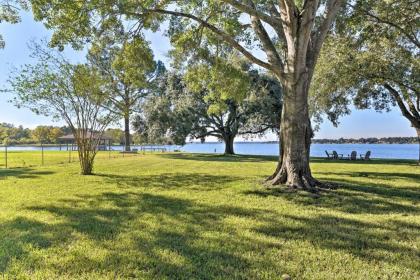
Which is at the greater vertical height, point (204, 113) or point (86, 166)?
point (204, 113)

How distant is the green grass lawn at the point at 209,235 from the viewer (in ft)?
11.1

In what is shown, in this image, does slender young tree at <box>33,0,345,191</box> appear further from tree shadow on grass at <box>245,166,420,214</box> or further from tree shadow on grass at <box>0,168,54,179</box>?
tree shadow on grass at <box>0,168,54,179</box>

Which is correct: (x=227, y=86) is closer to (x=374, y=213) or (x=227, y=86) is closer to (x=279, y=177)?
(x=279, y=177)

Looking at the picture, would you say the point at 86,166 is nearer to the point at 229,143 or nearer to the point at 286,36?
the point at 286,36

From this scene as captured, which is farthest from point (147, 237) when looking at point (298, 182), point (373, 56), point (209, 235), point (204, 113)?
point (204, 113)

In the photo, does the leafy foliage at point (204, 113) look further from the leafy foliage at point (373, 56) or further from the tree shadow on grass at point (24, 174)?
the tree shadow on grass at point (24, 174)

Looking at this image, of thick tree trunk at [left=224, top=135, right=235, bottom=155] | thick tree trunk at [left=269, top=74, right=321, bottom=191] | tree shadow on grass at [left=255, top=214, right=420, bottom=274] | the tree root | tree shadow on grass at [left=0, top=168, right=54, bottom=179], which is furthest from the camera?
thick tree trunk at [left=224, top=135, right=235, bottom=155]

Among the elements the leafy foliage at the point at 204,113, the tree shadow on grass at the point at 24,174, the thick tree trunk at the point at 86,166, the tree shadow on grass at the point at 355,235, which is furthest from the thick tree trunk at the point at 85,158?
the leafy foliage at the point at 204,113

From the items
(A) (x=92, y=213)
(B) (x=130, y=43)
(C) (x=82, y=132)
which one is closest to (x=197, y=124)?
(C) (x=82, y=132)

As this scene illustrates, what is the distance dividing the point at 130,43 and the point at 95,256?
869 centimetres

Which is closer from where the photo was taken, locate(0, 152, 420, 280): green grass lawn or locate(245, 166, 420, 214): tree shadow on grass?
locate(0, 152, 420, 280): green grass lawn

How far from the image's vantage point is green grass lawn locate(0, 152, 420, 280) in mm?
3377

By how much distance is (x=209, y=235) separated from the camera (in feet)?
14.9

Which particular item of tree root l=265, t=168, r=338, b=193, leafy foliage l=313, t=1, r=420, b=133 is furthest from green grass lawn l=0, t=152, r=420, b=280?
leafy foliage l=313, t=1, r=420, b=133
